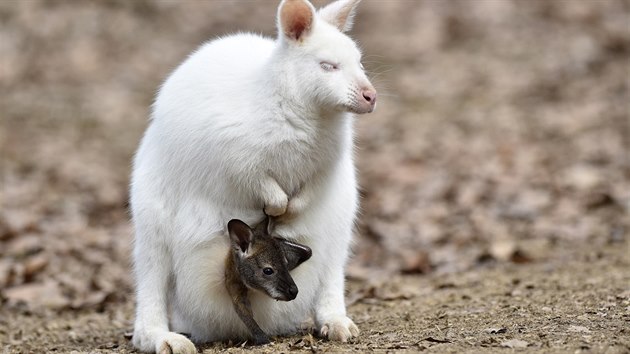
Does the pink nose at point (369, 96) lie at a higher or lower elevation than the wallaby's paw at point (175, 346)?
higher

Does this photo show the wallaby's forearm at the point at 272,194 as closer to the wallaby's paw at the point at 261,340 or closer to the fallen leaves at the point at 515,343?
the wallaby's paw at the point at 261,340

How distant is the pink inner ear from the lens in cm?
399

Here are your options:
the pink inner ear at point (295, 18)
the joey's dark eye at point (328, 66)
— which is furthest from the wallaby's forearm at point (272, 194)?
the pink inner ear at point (295, 18)

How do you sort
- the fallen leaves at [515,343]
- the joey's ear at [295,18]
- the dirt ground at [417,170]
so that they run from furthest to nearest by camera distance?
the dirt ground at [417,170], the joey's ear at [295,18], the fallen leaves at [515,343]

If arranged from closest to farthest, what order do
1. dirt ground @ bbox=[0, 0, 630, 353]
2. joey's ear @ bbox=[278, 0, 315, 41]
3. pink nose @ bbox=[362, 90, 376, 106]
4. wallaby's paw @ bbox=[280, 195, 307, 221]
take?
pink nose @ bbox=[362, 90, 376, 106] → joey's ear @ bbox=[278, 0, 315, 41] → wallaby's paw @ bbox=[280, 195, 307, 221] → dirt ground @ bbox=[0, 0, 630, 353]

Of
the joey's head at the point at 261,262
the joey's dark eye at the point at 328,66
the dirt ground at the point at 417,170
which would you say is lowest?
the dirt ground at the point at 417,170

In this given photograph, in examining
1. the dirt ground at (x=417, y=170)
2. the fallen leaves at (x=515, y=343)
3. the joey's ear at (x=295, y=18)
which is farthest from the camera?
the dirt ground at (x=417, y=170)

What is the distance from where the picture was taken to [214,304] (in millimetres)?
4219

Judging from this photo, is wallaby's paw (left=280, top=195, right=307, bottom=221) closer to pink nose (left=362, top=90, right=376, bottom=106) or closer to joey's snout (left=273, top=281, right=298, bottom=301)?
joey's snout (left=273, top=281, right=298, bottom=301)

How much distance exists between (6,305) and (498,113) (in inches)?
275

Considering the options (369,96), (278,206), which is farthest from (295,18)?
(278,206)

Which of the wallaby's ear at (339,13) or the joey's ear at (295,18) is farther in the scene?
the wallaby's ear at (339,13)

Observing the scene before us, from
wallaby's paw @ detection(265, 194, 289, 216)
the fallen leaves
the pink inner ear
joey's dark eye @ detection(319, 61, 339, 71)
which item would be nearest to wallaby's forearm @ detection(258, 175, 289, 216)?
wallaby's paw @ detection(265, 194, 289, 216)

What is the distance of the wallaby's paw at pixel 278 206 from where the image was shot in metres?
4.02
